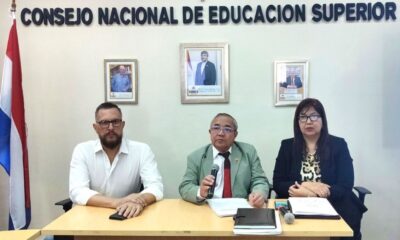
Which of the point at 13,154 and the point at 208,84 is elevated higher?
the point at 208,84

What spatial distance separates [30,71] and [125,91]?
2.77 ft

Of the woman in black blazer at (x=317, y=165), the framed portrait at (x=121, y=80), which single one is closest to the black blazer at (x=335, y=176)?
the woman in black blazer at (x=317, y=165)

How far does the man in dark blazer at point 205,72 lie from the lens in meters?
3.39

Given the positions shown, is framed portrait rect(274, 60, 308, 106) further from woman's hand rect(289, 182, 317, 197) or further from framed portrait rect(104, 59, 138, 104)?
framed portrait rect(104, 59, 138, 104)

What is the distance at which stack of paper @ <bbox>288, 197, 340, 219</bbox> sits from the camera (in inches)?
82.2

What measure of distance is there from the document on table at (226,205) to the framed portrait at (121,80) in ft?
4.53

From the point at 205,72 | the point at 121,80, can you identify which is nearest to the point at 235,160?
the point at 205,72

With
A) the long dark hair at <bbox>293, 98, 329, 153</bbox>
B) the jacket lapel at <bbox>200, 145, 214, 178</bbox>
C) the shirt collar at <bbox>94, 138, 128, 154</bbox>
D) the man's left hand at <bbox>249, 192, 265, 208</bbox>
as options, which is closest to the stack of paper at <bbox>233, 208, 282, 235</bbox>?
the man's left hand at <bbox>249, 192, 265, 208</bbox>

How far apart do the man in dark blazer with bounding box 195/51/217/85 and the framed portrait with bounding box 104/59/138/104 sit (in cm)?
54

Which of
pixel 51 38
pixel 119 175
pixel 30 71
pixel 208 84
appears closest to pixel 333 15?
pixel 208 84

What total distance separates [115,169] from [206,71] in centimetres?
114

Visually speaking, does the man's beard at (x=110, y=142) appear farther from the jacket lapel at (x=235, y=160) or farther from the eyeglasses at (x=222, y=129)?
the jacket lapel at (x=235, y=160)

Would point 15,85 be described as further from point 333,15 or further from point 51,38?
point 333,15

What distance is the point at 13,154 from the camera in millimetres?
3043
